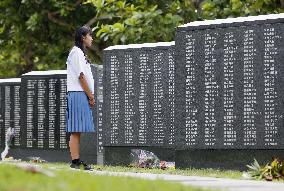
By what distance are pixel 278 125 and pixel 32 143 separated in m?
7.66

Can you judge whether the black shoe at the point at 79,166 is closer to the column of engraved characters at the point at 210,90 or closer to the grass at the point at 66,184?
the column of engraved characters at the point at 210,90

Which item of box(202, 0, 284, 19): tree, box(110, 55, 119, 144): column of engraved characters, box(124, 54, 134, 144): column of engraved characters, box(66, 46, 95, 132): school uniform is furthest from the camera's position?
box(202, 0, 284, 19): tree

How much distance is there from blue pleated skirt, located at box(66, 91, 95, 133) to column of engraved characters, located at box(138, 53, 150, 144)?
12.3 ft

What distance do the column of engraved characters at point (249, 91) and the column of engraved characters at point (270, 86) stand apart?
215 millimetres

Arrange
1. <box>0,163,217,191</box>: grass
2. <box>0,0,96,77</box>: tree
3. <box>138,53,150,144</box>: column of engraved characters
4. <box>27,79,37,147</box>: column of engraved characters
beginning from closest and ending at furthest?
<box>0,163,217,191</box>: grass, <box>138,53,150,144</box>: column of engraved characters, <box>27,79,37,147</box>: column of engraved characters, <box>0,0,96,77</box>: tree

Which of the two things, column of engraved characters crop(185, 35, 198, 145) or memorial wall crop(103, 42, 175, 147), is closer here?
column of engraved characters crop(185, 35, 198, 145)

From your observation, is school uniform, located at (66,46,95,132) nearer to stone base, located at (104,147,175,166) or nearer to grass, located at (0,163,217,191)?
stone base, located at (104,147,175,166)

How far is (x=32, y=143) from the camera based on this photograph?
19.0m

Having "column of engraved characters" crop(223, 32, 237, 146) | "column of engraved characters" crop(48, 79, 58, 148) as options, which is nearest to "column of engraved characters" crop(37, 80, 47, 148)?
"column of engraved characters" crop(48, 79, 58, 148)

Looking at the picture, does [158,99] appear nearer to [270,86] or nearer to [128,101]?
[128,101]

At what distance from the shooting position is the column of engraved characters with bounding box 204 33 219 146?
44.5ft

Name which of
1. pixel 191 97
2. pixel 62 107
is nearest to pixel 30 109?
pixel 62 107

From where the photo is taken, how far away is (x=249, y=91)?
43.1 ft

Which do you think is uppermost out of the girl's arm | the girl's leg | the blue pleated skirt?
the girl's arm
